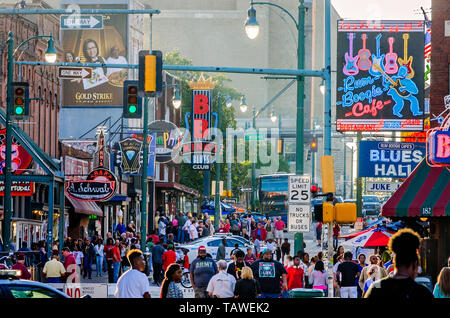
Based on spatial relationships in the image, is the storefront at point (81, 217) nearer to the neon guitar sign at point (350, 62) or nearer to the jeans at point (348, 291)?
the neon guitar sign at point (350, 62)

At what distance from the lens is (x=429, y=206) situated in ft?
81.8

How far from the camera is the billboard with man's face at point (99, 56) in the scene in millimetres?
71312

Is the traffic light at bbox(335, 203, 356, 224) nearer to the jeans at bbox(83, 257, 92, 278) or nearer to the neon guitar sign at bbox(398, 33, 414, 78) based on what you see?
the neon guitar sign at bbox(398, 33, 414, 78)

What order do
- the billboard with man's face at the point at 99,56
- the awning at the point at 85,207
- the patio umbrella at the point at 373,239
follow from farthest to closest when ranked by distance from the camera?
1. the billboard with man's face at the point at 99,56
2. the awning at the point at 85,207
3. the patio umbrella at the point at 373,239

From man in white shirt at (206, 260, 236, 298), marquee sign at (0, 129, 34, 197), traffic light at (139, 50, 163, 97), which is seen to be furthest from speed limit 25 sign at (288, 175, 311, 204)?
marquee sign at (0, 129, 34, 197)

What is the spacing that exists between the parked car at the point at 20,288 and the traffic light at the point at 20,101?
51.7ft

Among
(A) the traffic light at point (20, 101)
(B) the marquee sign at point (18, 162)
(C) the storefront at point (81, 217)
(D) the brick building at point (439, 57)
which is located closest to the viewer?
(A) the traffic light at point (20, 101)

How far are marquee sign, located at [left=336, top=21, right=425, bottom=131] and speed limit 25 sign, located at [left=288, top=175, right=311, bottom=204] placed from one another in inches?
511

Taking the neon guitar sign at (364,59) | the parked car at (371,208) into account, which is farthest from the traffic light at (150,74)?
the parked car at (371,208)

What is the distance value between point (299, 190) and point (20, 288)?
483 inches

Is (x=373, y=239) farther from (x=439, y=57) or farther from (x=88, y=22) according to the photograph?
(x=88, y=22)

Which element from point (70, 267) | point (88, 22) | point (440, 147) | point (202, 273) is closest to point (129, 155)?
point (88, 22)

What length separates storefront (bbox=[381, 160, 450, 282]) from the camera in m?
25.0

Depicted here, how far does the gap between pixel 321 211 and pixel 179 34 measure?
11454 centimetres
